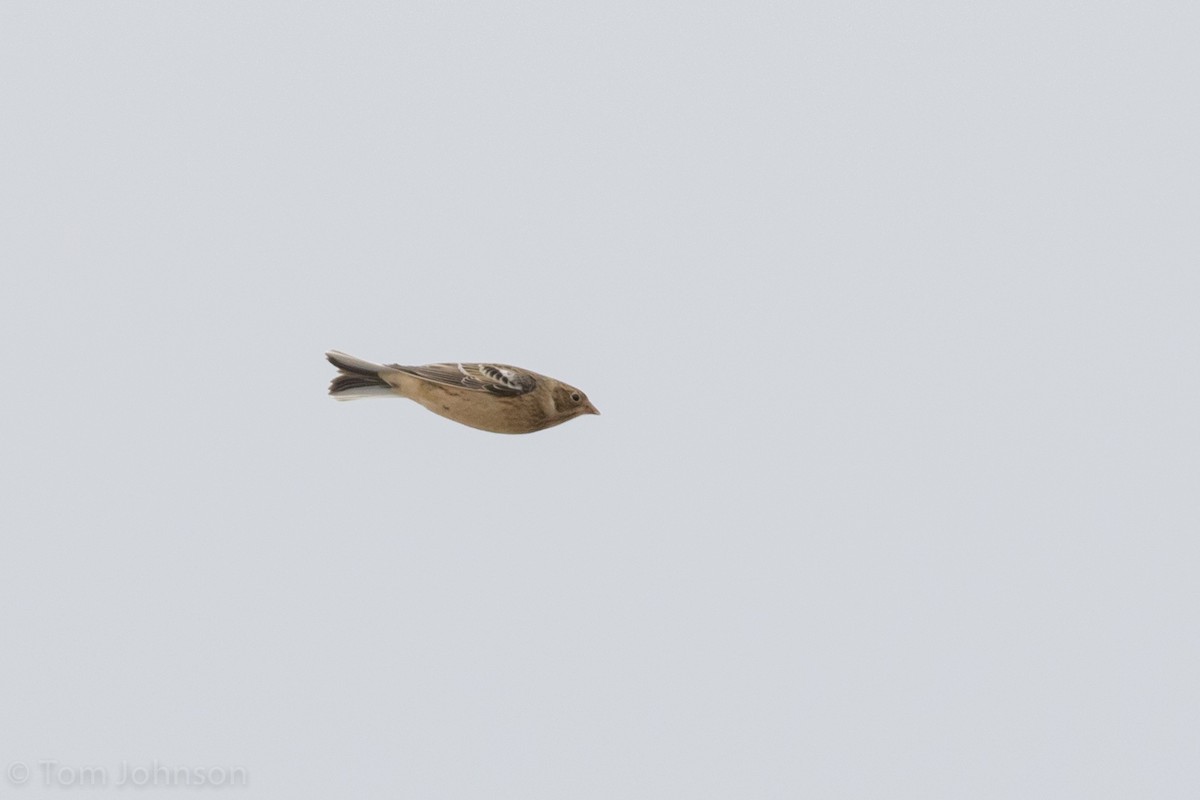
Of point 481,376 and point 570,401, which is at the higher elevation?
point 481,376

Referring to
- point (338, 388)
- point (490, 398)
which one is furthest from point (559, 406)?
point (338, 388)

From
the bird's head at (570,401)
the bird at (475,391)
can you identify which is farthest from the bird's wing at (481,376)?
the bird's head at (570,401)

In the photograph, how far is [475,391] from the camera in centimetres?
727

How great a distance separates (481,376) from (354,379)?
2.65 ft

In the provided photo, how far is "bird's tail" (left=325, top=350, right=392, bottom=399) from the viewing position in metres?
7.46

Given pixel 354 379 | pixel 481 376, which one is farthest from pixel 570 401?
pixel 354 379

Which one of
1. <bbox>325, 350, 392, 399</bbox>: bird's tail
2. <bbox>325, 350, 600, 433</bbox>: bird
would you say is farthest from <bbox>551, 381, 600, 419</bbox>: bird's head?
<bbox>325, 350, 392, 399</bbox>: bird's tail

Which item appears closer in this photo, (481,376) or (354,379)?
(481,376)

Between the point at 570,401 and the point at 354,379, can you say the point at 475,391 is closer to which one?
the point at 570,401

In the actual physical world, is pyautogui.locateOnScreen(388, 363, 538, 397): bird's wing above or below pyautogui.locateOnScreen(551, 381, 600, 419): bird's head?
above

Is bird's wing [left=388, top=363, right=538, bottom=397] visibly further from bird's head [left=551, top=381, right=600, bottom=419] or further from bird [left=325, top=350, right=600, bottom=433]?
bird's head [left=551, top=381, right=600, bottom=419]

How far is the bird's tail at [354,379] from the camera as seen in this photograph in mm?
7465

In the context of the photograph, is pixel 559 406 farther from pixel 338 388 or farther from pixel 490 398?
pixel 338 388

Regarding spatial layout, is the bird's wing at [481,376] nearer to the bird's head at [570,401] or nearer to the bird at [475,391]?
the bird at [475,391]
